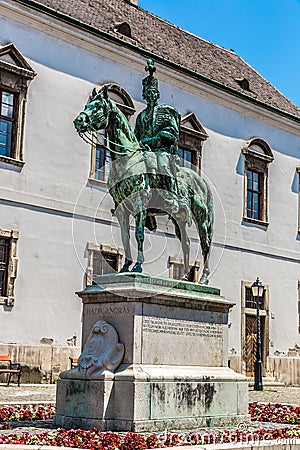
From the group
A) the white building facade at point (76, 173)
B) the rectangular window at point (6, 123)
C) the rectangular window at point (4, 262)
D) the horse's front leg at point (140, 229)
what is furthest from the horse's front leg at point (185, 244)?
the rectangular window at point (6, 123)

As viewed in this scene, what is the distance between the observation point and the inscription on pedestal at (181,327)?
9.18 meters

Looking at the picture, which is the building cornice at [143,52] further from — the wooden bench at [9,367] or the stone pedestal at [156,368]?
the stone pedestal at [156,368]

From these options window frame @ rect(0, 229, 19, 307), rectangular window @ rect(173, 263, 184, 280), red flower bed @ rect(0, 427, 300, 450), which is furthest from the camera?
window frame @ rect(0, 229, 19, 307)

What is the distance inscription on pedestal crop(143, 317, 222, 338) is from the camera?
9180mm

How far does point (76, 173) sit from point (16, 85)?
295 cm

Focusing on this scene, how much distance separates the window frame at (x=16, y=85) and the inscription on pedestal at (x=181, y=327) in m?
10.5

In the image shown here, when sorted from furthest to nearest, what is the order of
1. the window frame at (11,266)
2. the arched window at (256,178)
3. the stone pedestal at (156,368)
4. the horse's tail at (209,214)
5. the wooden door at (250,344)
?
the arched window at (256,178)
the wooden door at (250,344)
the window frame at (11,266)
the horse's tail at (209,214)
the stone pedestal at (156,368)

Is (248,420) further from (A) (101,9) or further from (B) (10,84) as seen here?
(A) (101,9)

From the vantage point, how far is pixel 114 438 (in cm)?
756

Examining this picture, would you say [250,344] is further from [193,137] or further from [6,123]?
[6,123]

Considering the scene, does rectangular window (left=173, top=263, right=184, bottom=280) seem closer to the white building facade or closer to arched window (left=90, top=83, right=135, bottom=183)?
the white building facade

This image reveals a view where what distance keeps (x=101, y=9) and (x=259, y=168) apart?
317 inches

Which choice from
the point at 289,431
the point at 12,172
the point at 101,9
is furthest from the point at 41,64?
the point at 289,431

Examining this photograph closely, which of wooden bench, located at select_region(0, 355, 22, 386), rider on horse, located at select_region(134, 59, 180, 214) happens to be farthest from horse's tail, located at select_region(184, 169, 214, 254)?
wooden bench, located at select_region(0, 355, 22, 386)
